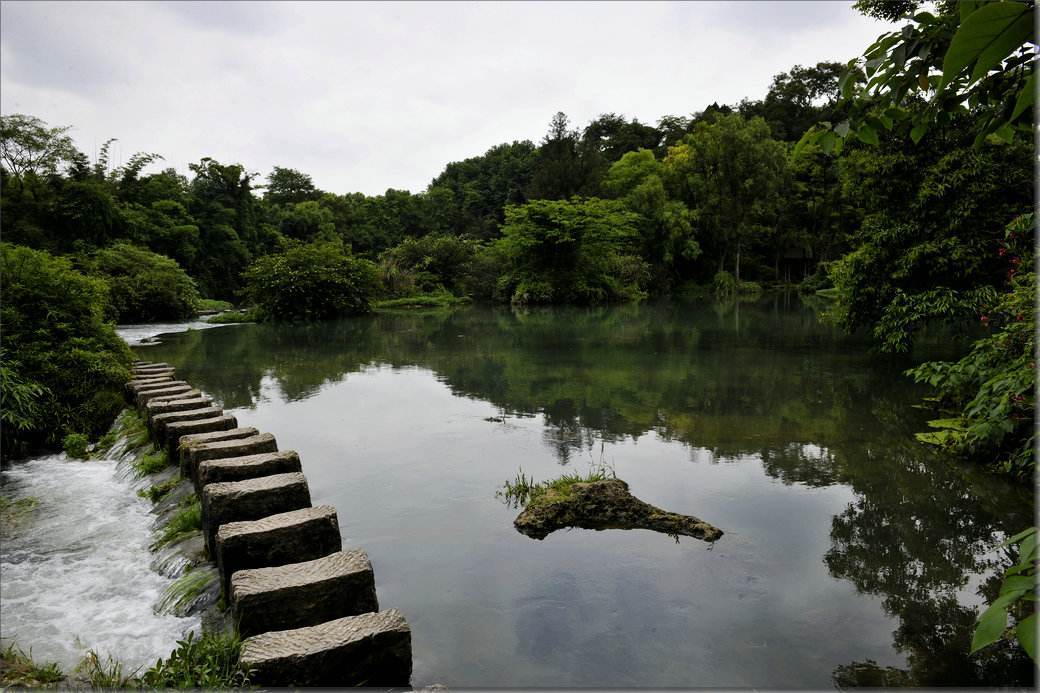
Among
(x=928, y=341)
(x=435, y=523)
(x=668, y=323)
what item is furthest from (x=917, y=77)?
(x=668, y=323)

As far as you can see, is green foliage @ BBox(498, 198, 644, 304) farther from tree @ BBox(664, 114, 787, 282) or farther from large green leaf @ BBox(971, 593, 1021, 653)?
large green leaf @ BBox(971, 593, 1021, 653)

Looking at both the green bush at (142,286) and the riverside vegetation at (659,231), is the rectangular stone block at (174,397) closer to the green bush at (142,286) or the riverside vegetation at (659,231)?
the riverside vegetation at (659,231)

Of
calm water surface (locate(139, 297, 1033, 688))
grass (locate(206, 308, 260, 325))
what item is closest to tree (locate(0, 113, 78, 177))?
grass (locate(206, 308, 260, 325))

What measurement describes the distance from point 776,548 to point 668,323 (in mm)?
16328

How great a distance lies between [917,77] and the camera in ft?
6.04

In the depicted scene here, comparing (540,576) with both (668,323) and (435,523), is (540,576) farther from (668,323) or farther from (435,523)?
(668,323)

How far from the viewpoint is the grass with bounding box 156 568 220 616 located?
3.68 metres

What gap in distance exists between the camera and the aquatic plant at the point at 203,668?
105 inches

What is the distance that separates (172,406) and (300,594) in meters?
4.55

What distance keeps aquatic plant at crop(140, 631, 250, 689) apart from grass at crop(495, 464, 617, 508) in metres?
2.54

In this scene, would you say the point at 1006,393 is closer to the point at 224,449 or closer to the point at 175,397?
the point at 224,449

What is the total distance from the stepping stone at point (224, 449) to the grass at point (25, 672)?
1.85m

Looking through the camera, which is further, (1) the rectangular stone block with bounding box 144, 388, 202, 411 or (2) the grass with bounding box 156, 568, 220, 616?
(1) the rectangular stone block with bounding box 144, 388, 202, 411

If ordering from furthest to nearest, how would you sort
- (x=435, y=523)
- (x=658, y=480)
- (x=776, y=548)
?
1. (x=658, y=480)
2. (x=435, y=523)
3. (x=776, y=548)
